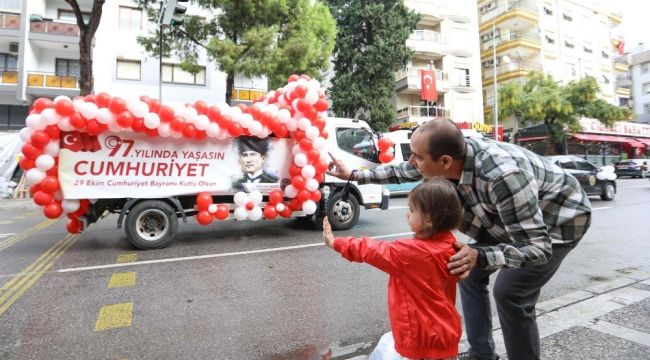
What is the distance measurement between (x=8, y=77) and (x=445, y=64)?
93.6 ft

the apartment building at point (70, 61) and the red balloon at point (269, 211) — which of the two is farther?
the apartment building at point (70, 61)

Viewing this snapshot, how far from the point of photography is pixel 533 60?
33906mm

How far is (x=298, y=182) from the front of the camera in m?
7.41

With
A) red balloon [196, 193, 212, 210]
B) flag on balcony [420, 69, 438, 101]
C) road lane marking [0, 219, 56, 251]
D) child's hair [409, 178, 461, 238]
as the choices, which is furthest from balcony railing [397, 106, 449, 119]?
child's hair [409, 178, 461, 238]

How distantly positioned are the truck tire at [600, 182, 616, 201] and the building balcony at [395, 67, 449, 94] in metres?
16.9

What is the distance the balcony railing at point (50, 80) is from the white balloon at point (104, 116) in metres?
19.6

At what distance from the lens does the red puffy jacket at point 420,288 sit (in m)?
1.75

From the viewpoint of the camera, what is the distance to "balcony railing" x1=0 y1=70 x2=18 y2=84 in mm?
21531

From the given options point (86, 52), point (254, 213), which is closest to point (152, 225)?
point (254, 213)

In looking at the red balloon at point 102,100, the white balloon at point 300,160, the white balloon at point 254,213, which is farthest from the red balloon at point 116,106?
the white balloon at point 300,160

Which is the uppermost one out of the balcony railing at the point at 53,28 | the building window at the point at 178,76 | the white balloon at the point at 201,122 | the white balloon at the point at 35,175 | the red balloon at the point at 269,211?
the balcony railing at the point at 53,28

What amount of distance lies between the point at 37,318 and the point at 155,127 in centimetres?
334

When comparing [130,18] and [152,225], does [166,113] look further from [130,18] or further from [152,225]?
[130,18]

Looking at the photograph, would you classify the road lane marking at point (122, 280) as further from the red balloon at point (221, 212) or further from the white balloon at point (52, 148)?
the white balloon at point (52, 148)
